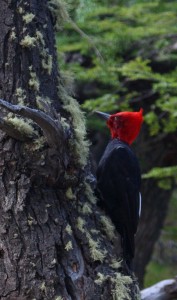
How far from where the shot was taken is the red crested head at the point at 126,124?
3.56 m

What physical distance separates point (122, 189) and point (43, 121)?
1039 mm

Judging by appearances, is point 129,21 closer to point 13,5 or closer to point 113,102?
point 113,102

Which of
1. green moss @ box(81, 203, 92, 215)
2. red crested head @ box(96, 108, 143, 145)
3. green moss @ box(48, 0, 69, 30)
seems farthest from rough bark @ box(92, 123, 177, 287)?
green moss @ box(81, 203, 92, 215)

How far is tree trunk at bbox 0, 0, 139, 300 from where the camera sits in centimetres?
256

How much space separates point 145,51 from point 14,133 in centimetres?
349

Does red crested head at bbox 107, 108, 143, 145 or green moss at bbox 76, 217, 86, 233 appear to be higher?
red crested head at bbox 107, 108, 143, 145

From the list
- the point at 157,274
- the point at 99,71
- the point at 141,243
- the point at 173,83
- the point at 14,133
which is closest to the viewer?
the point at 14,133

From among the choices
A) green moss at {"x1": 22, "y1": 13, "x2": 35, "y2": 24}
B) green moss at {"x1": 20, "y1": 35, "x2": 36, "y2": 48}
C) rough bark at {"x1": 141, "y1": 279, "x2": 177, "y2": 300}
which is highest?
green moss at {"x1": 22, "y1": 13, "x2": 35, "y2": 24}

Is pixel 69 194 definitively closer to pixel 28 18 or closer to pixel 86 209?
pixel 86 209

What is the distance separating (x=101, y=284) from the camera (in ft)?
8.78

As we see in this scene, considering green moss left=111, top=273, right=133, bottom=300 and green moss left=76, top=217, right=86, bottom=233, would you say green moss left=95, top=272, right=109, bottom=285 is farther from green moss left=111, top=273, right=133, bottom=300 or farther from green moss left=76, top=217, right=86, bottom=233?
green moss left=76, top=217, right=86, bottom=233

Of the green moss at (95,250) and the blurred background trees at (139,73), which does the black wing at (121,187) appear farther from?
the blurred background trees at (139,73)

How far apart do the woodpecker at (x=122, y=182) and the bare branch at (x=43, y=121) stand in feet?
2.24

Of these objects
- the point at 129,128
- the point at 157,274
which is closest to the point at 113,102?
the point at 129,128
